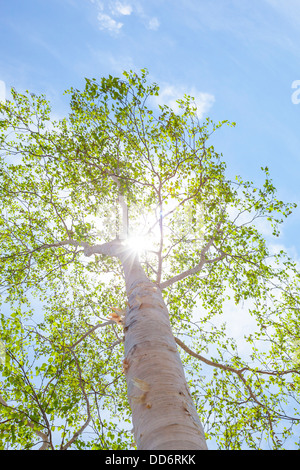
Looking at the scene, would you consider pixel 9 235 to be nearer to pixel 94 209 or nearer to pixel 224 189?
pixel 94 209

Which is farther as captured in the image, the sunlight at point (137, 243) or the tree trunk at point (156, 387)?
the sunlight at point (137, 243)

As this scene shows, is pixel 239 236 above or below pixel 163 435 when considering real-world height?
above

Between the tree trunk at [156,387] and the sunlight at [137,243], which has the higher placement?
the sunlight at [137,243]

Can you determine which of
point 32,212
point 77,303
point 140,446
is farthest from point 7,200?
point 140,446

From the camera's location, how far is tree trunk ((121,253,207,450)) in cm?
181

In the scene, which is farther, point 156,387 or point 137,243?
point 137,243

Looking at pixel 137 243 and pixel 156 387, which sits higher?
pixel 137 243

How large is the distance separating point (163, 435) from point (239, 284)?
20.3ft

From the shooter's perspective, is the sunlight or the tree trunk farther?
the sunlight

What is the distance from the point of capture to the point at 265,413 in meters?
5.71

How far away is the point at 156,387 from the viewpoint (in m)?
2.17

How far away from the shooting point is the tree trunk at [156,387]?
1809mm

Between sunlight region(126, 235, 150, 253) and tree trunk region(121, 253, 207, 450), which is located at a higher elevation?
sunlight region(126, 235, 150, 253)
